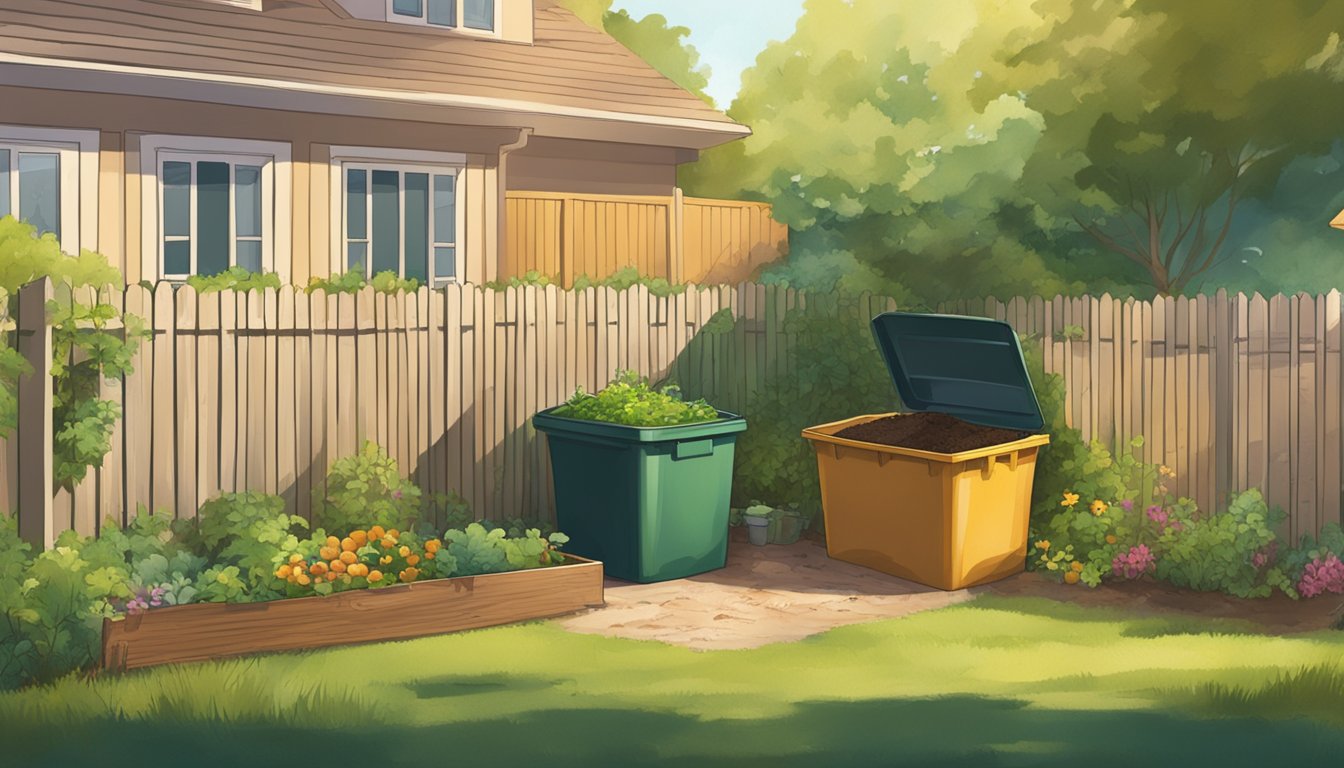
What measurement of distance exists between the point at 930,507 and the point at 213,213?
7.77 m

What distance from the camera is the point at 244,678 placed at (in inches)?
274

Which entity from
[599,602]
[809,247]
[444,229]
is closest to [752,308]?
[599,602]

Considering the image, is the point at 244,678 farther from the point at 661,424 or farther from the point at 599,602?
the point at 661,424

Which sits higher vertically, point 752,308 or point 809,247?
point 809,247

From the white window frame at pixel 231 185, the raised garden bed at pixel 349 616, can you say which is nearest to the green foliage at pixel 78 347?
the raised garden bed at pixel 349 616

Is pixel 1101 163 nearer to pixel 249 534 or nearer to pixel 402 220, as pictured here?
pixel 402 220

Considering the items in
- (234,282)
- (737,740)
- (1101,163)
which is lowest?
(737,740)

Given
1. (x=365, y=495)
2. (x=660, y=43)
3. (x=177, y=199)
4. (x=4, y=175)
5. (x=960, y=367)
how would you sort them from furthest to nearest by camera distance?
(x=660, y=43) < (x=177, y=199) < (x=4, y=175) < (x=960, y=367) < (x=365, y=495)

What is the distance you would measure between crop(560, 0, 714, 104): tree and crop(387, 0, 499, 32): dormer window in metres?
21.3

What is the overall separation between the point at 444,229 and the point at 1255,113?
13.4m

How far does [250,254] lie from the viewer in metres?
14.0

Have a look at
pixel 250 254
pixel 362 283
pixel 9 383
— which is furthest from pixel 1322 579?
pixel 250 254

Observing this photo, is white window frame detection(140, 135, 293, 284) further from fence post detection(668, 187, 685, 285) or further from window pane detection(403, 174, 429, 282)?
fence post detection(668, 187, 685, 285)

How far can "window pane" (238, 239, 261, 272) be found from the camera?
45.7ft
